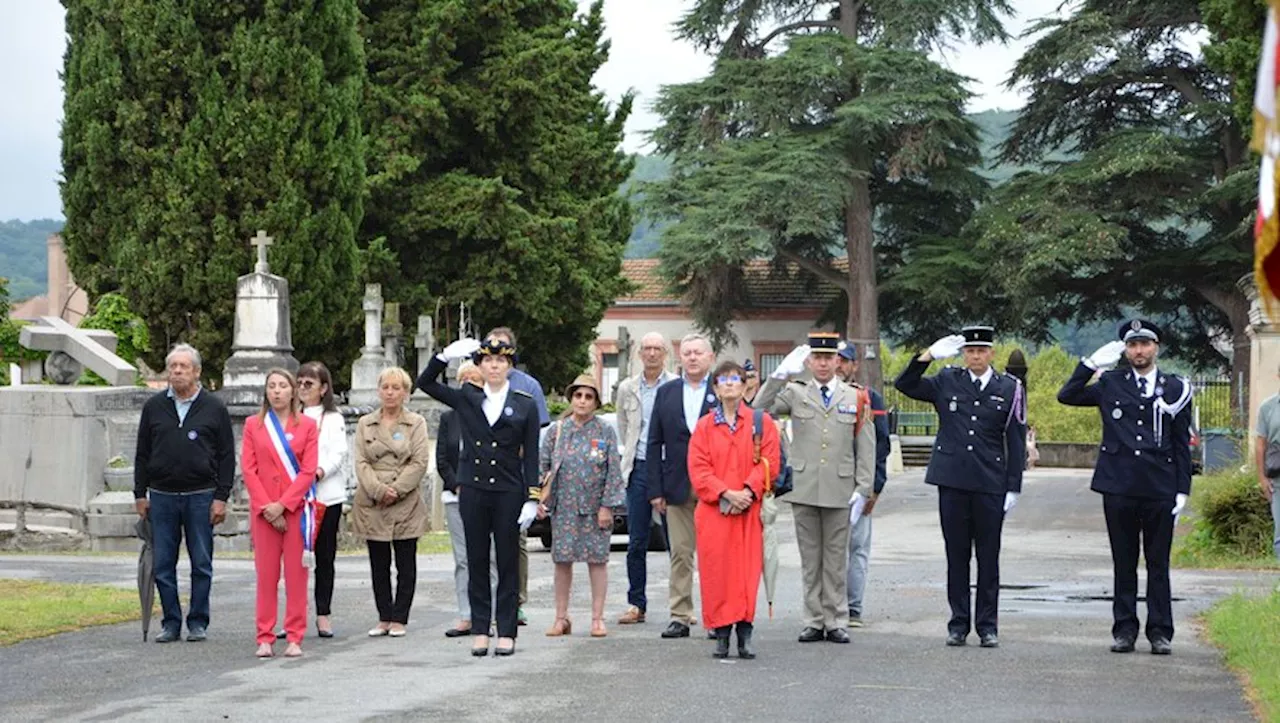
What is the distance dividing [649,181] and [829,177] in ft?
15.3

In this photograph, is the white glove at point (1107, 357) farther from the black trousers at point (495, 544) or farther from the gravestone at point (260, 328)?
the gravestone at point (260, 328)

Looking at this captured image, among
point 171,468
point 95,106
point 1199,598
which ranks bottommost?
point 1199,598

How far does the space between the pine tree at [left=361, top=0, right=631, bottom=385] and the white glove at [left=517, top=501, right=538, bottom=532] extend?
2966 cm

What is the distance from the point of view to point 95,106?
37.2 metres

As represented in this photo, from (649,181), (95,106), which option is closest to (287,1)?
(95,106)

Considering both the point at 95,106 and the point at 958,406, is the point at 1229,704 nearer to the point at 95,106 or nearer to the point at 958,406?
the point at 958,406

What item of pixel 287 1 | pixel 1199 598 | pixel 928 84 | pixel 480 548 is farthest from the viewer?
pixel 928 84

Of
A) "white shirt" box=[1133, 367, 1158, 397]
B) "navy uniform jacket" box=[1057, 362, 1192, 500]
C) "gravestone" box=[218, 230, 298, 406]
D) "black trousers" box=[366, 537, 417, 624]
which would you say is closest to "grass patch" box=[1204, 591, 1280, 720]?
"navy uniform jacket" box=[1057, 362, 1192, 500]

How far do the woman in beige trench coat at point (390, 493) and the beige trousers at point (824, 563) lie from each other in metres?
2.34

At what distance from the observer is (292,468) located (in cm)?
1229

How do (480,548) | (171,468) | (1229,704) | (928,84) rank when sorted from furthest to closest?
(928,84)
(171,468)
(480,548)
(1229,704)

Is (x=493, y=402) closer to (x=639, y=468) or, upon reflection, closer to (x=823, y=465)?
(x=639, y=468)

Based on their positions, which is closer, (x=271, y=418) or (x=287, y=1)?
(x=271, y=418)

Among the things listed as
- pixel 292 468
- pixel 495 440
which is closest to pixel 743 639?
pixel 495 440
